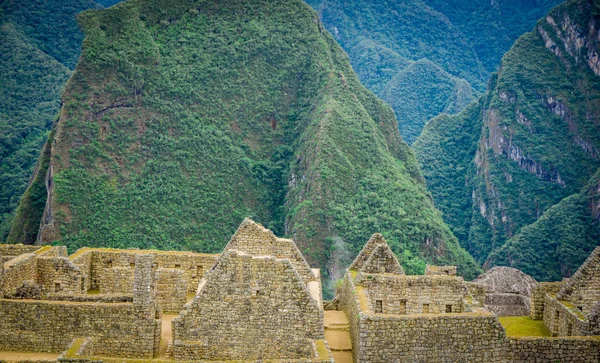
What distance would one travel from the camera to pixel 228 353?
14086mm

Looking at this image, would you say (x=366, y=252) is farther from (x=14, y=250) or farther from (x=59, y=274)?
(x=14, y=250)

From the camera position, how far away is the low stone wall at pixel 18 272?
1553cm

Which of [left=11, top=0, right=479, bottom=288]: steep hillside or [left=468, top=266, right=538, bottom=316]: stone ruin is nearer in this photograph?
[left=468, top=266, right=538, bottom=316]: stone ruin

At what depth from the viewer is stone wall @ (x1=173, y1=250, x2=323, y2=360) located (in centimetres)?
1405

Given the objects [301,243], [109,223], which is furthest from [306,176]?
[109,223]

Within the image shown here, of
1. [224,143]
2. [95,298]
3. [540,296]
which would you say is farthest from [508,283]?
[224,143]

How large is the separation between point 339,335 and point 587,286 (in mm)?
5441

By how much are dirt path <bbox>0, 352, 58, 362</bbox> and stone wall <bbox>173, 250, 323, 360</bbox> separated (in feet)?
7.02

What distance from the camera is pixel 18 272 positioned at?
16312mm

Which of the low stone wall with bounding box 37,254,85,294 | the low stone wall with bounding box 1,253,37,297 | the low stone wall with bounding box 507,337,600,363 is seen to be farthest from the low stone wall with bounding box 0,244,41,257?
the low stone wall with bounding box 507,337,600,363

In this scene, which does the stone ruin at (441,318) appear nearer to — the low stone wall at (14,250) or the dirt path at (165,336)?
the dirt path at (165,336)

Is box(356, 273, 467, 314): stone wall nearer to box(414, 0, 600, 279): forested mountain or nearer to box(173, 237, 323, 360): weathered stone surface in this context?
box(173, 237, 323, 360): weathered stone surface

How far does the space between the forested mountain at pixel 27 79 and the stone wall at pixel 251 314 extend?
119 m

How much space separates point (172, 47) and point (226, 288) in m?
140
